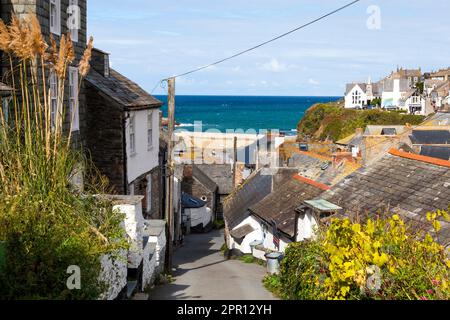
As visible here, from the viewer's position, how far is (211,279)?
1817cm

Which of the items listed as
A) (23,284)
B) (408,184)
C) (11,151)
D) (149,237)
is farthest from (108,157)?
(23,284)

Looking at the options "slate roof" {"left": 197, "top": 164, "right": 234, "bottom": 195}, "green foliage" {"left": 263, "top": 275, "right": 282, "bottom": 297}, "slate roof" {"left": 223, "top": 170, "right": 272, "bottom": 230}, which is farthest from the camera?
"slate roof" {"left": 197, "top": 164, "right": 234, "bottom": 195}

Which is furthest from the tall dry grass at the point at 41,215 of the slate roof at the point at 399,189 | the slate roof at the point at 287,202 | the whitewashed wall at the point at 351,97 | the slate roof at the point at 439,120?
the whitewashed wall at the point at 351,97

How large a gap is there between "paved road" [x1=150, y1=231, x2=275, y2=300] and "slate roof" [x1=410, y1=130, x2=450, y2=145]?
1371cm

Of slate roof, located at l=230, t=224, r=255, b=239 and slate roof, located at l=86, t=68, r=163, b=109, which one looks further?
slate roof, located at l=230, t=224, r=255, b=239

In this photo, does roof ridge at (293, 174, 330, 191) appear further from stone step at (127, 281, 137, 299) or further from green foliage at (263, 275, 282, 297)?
stone step at (127, 281, 137, 299)

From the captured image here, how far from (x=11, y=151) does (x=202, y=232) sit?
36364 mm

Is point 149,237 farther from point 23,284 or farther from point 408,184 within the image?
point 23,284

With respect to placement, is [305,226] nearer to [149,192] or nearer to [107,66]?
[149,192]

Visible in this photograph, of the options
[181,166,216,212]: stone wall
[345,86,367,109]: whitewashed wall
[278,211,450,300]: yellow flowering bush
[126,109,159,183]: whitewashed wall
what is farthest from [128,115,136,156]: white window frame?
[345,86,367,109]: whitewashed wall

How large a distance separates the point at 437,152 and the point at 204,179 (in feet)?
94.7

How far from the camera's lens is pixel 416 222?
14.0 m

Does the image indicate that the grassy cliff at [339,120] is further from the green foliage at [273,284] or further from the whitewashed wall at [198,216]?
the green foliage at [273,284]

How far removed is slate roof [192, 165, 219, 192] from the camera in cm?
4897
